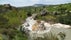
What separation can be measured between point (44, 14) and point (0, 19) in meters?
14.3

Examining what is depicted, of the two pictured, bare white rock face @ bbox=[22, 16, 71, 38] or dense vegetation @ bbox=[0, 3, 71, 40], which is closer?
dense vegetation @ bbox=[0, 3, 71, 40]

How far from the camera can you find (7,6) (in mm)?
56156

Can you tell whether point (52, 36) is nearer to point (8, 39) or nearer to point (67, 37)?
point (67, 37)

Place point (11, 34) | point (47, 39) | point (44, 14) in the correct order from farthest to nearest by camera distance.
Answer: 1. point (44, 14)
2. point (11, 34)
3. point (47, 39)

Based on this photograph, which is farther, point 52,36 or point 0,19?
point 0,19

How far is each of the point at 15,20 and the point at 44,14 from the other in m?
18.5

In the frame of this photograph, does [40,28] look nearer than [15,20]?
Yes

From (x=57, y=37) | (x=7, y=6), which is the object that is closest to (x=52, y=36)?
(x=57, y=37)

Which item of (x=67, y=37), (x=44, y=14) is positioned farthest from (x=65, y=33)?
(x=44, y=14)

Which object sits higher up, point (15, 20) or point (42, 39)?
point (42, 39)

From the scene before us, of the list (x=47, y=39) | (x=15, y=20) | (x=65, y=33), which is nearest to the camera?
(x=47, y=39)

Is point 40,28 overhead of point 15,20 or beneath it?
overhead

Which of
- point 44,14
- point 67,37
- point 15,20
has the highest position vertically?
point 67,37

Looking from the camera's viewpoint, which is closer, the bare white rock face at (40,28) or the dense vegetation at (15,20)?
the dense vegetation at (15,20)
